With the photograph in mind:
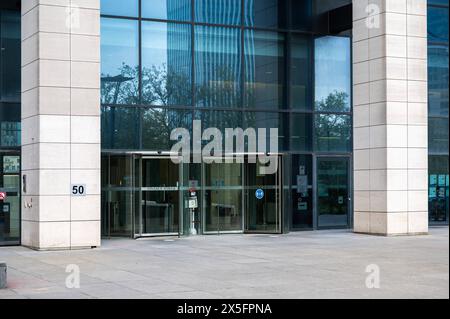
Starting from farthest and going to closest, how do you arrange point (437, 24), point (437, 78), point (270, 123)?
1. point (437, 78)
2. point (437, 24)
3. point (270, 123)

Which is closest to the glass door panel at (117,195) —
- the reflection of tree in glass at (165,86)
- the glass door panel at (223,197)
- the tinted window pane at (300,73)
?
the reflection of tree in glass at (165,86)

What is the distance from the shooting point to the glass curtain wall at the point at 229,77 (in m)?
21.6

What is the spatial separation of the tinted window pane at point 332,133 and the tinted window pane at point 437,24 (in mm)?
4684

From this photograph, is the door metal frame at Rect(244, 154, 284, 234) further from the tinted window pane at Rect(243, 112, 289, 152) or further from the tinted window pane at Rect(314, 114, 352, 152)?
the tinted window pane at Rect(314, 114, 352, 152)

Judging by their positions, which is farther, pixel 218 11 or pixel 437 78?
pixel 437 78

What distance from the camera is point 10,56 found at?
2028cm

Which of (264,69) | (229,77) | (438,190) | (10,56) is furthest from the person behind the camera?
(438,190)

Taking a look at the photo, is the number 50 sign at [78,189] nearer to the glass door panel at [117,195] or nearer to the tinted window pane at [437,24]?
the glass door panel at [117,195]

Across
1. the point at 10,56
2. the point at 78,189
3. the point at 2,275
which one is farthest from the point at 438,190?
the point at 2,275

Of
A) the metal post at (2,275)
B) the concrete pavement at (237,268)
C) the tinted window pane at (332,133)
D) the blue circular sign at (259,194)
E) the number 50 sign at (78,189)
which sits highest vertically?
the tinted window pane at (332,133)

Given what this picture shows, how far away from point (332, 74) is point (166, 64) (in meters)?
6.13

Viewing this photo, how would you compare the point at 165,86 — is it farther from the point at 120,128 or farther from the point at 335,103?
the point at 335,103

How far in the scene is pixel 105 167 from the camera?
21453 millimetres

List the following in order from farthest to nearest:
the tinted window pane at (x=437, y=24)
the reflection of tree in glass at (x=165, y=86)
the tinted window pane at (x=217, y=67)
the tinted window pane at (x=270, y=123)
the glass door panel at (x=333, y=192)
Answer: the tinted window pane at (x=437, y=24) < the glass door panel at (x=333, y=192) < the tinted window pane at (x=270, y=123) < the tinted window pane at (x=217, y=67) < the reflection of tree in glass at (x=165, y=86)
